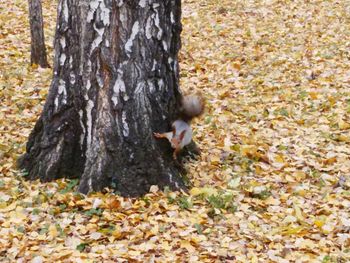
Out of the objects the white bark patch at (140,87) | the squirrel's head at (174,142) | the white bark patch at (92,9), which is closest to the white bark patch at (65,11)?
the white bark patch at (92,9)

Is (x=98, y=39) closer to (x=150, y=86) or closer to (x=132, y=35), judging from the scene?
(x=132, y=35)

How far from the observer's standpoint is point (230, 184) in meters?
4.45

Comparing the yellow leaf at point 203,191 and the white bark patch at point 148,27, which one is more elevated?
the white bark patch at point 148,27

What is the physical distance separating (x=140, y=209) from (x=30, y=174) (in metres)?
1.16

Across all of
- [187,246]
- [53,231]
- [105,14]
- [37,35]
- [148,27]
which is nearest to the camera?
[187,246]

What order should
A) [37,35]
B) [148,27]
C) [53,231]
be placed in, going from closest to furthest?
1. [53,231]
2. [148,27]
3. [37,35]

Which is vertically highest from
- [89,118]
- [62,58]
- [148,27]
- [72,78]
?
[148,27]

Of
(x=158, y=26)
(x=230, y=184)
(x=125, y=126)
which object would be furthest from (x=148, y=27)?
(x=230, y=184)

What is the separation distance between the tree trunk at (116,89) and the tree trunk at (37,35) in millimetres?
4008

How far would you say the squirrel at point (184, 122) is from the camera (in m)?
4.29

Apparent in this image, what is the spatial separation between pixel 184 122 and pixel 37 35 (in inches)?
180

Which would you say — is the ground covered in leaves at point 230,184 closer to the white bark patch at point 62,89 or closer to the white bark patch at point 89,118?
the white bark patch at point 89,118

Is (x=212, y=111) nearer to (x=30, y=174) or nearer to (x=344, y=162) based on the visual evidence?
(x=344, y=162)

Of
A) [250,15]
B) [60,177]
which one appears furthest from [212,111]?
[250,15]
